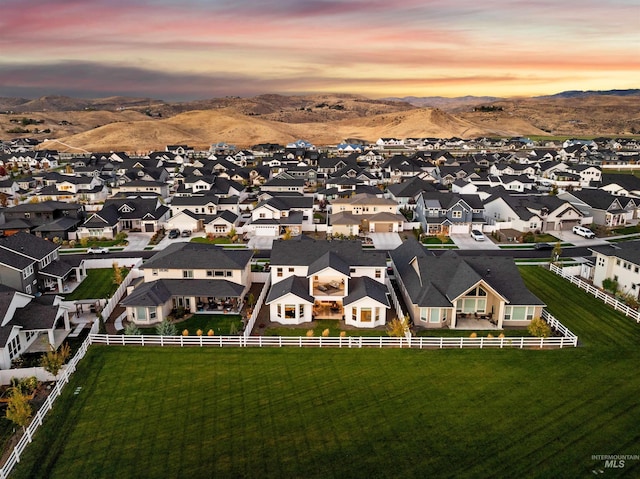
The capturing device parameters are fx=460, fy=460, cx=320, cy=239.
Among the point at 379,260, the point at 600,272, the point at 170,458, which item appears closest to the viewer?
the point at 170,458

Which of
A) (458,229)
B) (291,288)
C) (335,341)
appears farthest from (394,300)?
(458,229)

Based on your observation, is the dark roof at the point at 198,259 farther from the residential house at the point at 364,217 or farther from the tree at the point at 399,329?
the residential house at the point at 364,217

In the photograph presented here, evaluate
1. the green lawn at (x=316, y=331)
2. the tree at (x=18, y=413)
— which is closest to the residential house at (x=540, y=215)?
the green lawn at (x=316, y=331)

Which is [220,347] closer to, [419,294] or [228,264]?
[228,264]

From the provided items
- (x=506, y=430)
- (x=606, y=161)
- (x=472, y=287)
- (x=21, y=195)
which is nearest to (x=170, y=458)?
(x=506, y=430)

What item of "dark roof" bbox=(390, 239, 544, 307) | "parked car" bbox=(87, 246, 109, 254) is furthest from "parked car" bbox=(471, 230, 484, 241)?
"parked car" bbox=(87, 246, 109, 254)

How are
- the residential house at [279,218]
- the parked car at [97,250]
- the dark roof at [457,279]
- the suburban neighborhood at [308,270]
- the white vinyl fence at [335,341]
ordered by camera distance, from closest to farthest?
the white vinyl fence at [335,341], the suburban neighborhood at [308,270], the dark roof at [457,279], the parked car at [97,250], the residential house at [279,218]

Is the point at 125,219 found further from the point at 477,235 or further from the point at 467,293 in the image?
the point at 467,293

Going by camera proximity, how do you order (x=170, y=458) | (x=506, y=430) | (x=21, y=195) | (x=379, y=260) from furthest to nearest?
(x=21, y=195) → (x=379, y=260) → (x=506, y=430) → (x=170, y=458)
